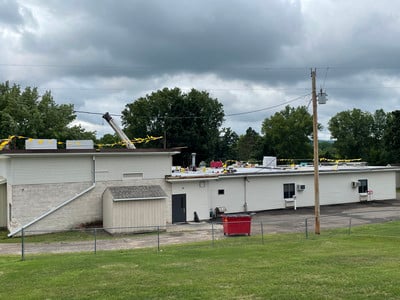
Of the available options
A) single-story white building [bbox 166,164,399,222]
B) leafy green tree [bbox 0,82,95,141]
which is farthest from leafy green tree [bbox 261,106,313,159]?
single-story white building [bbox 166,164,399,222]

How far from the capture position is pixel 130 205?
24969 mm

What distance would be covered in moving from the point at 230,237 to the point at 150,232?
5236 millimetres

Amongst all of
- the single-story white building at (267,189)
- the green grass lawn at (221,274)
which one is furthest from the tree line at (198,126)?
the green grass lawn at (221,274)

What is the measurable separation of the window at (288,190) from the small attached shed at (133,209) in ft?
42.2

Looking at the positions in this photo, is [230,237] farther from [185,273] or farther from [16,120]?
[16,120]

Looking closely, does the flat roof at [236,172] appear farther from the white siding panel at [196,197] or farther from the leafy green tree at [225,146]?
the leafy green tree at [225,146]

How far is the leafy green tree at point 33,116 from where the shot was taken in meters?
51.3

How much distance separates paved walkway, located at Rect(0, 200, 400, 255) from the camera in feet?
66.6

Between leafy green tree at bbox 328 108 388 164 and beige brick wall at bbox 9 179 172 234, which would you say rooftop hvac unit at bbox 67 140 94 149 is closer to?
beige brick wall at bbox 9 179 172 234

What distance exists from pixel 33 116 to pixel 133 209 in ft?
109

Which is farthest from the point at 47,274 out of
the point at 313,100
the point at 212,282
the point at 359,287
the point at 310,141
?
the point at 310,141

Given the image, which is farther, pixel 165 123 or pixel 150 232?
pixel 165 123

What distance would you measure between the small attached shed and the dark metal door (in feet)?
10.7

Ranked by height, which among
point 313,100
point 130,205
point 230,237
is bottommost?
point 230,237
